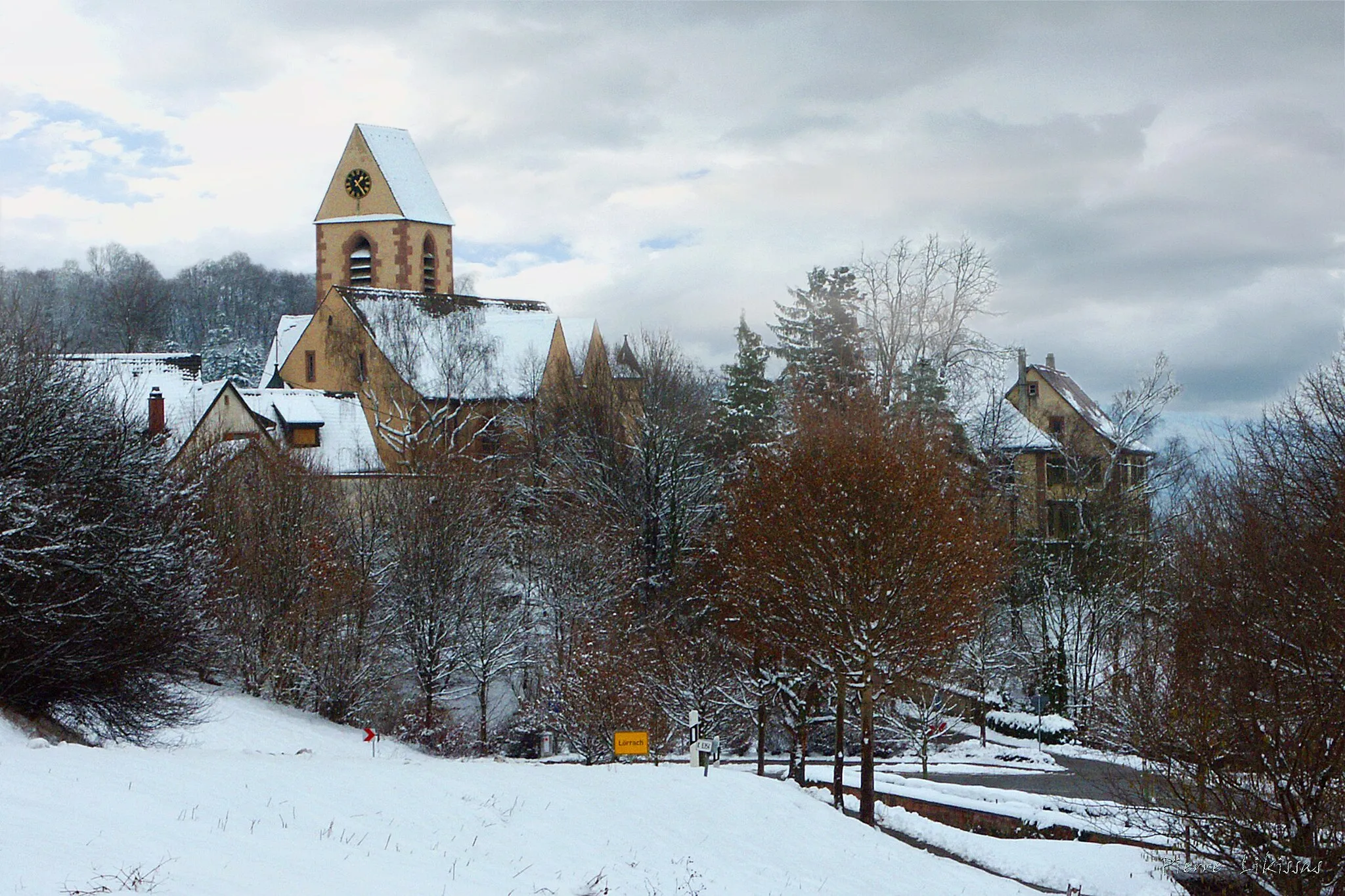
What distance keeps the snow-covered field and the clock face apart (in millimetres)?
52538

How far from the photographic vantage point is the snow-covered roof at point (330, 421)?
4866 centimetres

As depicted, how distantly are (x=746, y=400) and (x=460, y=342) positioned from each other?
16224 millimetres

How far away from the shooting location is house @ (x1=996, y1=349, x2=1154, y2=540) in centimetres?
4672

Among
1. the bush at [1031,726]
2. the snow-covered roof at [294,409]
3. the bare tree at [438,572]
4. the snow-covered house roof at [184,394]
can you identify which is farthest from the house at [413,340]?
the bush at [1031,726]

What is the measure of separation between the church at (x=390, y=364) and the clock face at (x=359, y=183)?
70mm

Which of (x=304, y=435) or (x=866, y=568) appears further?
(x=304, y=435)

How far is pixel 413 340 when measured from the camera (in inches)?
2311

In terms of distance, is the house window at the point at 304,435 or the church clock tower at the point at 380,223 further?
the church clock tower at the point at 380,223

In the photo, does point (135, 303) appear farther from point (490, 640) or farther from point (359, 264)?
point (490, 640)

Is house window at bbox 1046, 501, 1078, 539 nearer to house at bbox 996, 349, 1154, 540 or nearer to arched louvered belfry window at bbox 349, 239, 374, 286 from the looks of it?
house at bbox 996, 349, 1154, 540

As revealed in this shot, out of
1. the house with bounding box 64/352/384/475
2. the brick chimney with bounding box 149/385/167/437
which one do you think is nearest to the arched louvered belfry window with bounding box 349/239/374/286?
the house with bounding box 64/352/384/475

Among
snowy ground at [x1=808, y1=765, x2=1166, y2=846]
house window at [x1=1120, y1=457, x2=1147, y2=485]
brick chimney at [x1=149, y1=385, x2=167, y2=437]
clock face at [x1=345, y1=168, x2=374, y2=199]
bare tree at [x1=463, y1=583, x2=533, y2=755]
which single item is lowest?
snowy ground at [x1=808, y1=765, x2=1166, y2=846]

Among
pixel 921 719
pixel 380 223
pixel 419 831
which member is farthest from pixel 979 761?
pixel 380 223

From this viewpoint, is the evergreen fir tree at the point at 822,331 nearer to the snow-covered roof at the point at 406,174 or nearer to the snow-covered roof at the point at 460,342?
the snow-covered roof at the point at 460,342
